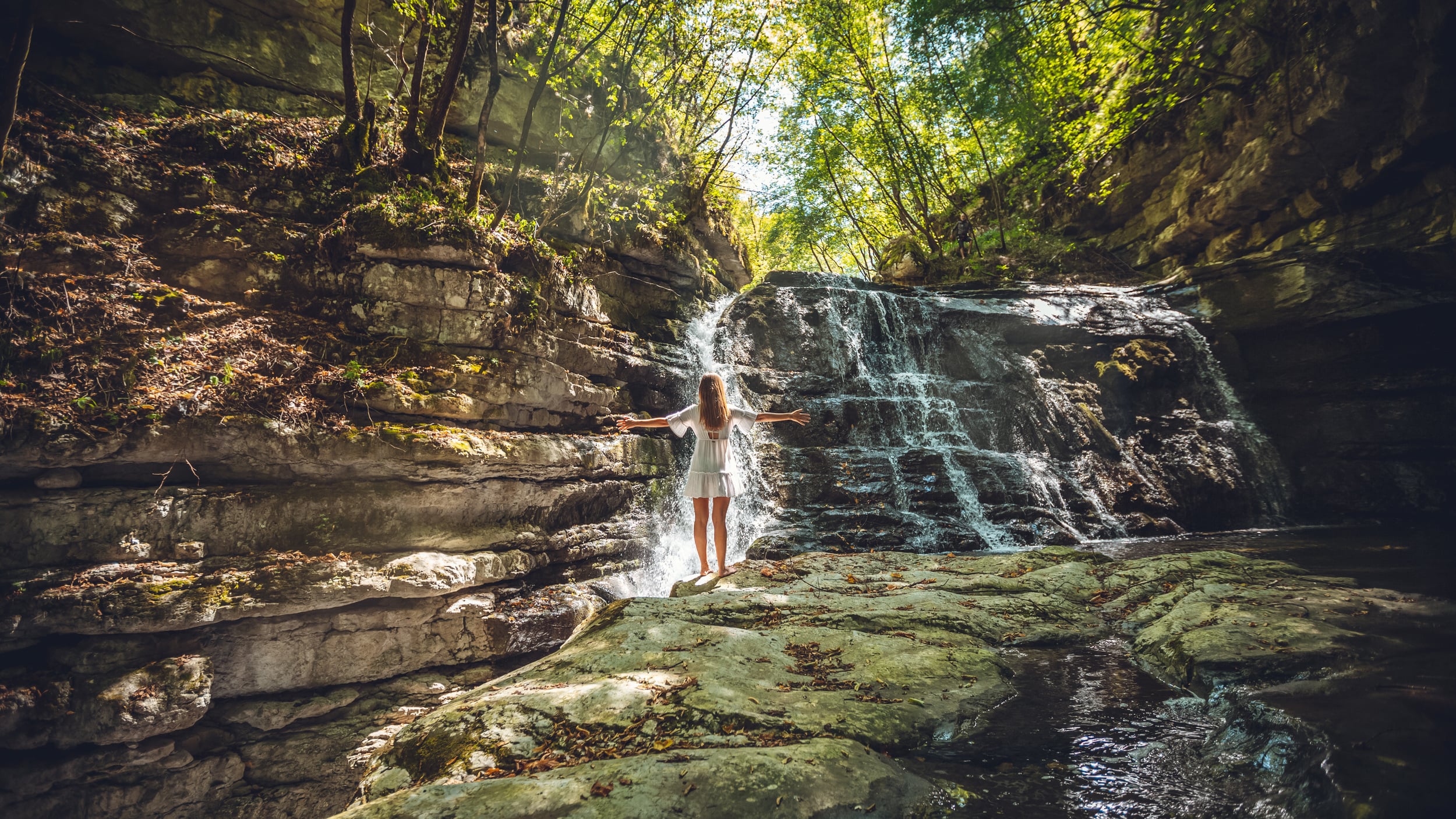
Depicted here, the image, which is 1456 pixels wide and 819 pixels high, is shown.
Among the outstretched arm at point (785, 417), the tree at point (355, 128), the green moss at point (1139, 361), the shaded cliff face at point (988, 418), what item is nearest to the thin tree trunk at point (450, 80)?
the tree at point (355, 128)

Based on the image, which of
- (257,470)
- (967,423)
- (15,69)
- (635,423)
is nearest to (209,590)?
(257,470)

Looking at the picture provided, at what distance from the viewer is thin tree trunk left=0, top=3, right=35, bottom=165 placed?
4562 millimetres

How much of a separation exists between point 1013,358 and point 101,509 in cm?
1312

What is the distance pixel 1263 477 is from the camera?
9.56 m

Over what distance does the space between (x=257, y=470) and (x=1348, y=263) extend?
54.0 feet

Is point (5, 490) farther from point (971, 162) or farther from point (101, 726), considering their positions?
point (971, 162)

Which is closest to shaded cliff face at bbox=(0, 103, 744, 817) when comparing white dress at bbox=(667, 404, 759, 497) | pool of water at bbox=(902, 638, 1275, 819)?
white dress at bbox=(667, 404, 759, 497)

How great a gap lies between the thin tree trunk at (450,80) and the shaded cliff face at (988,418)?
6248mm

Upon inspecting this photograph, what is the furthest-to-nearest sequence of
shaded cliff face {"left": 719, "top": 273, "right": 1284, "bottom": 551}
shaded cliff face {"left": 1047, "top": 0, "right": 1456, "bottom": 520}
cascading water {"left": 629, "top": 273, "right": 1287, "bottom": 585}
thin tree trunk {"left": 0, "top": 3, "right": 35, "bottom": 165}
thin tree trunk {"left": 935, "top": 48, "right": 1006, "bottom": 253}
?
thin tree trunk {"left": 935, "top": 48, "right": 1006, "bottom": 253}, shaded cliff face {"left": 1047, "top": 0, "right": 1456, "bottom": 520}, shaded cliff face {"left": 719, "top": 273, "right": 1284, "bottom": 551}, cascading water {"left": 629, "top": 273, "right": 1287, "bottom": 585}, thin tree trunk {"left": 0, "top": 3, "right": 35, "bottom": 165}

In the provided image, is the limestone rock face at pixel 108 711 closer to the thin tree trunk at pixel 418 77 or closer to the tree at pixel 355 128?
the tree at pixel 355 128

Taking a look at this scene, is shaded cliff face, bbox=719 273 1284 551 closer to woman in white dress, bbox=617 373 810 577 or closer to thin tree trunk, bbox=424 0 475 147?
woman in white dress, bbox=617 373 810 577

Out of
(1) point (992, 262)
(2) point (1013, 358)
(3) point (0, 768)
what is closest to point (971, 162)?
(1) point (992, 262)

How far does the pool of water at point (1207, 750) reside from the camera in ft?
5.36

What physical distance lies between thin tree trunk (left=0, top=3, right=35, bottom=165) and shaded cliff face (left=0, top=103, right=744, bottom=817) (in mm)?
532
